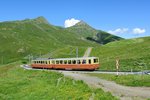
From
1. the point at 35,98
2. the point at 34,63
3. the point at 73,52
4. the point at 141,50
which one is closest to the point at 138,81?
the point at 35,98

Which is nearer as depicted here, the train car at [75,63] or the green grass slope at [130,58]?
the train car at [75,63]

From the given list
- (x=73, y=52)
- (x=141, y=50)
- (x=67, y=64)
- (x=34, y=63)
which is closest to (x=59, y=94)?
(x=67, y=64)

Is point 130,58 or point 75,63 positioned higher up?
point 130,58

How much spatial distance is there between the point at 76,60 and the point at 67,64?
4.73 meters

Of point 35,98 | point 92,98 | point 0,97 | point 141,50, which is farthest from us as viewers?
point 141,50

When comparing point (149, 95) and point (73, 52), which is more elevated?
point (73, 52)

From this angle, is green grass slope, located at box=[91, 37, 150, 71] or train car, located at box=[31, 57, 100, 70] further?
green grass slope, located at box=[91, 37, 150, 71]

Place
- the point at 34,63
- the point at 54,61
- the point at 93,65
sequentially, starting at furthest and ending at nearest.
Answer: the point at 34,63 → the point at 54,61 → the point at 93,65

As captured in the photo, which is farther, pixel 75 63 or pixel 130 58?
pixel 130 58

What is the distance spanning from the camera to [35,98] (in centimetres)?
3600

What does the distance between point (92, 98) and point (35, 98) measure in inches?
333

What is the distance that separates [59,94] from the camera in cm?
3606

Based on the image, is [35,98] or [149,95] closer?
[149,95]

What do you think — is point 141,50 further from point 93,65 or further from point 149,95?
point 149,95
